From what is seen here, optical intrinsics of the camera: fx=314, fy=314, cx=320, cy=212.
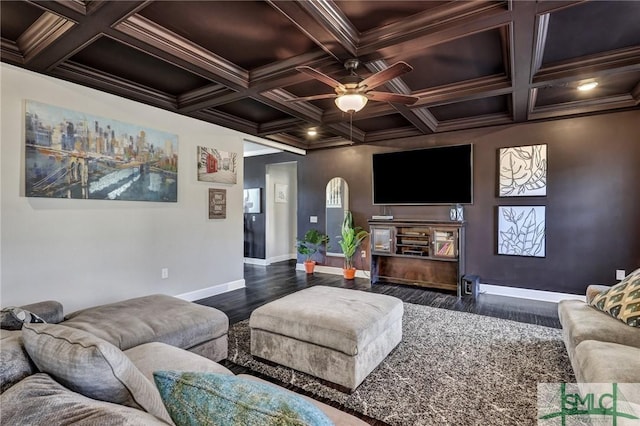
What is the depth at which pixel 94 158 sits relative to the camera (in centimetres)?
338

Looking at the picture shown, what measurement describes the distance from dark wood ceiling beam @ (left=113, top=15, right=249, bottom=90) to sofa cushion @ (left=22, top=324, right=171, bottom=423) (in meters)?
2.30

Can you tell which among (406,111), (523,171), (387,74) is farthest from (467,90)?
(523,171)

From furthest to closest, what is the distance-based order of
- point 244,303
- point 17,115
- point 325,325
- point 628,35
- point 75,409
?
point 244,303
point 17,115
point 628,35
point 325,325
point 75,409

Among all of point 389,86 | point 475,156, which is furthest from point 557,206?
point 389,86

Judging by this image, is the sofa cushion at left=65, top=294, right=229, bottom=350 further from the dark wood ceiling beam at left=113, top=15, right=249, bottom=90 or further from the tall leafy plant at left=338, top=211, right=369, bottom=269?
the tall leafy plant at left=338, top=211, right=369, bottom=269

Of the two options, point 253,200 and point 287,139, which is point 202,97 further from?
point 253,200

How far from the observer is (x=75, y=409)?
0.78 meters

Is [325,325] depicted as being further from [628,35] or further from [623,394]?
[628,35]

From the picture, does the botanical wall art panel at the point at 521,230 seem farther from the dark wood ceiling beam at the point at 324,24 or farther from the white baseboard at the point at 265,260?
the white baseboard at the point at 265,260

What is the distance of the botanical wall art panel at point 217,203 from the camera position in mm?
4699

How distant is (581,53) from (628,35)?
32 cm

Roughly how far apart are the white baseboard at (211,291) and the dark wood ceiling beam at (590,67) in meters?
4.74

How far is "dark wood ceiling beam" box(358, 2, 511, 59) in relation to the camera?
2.18m
